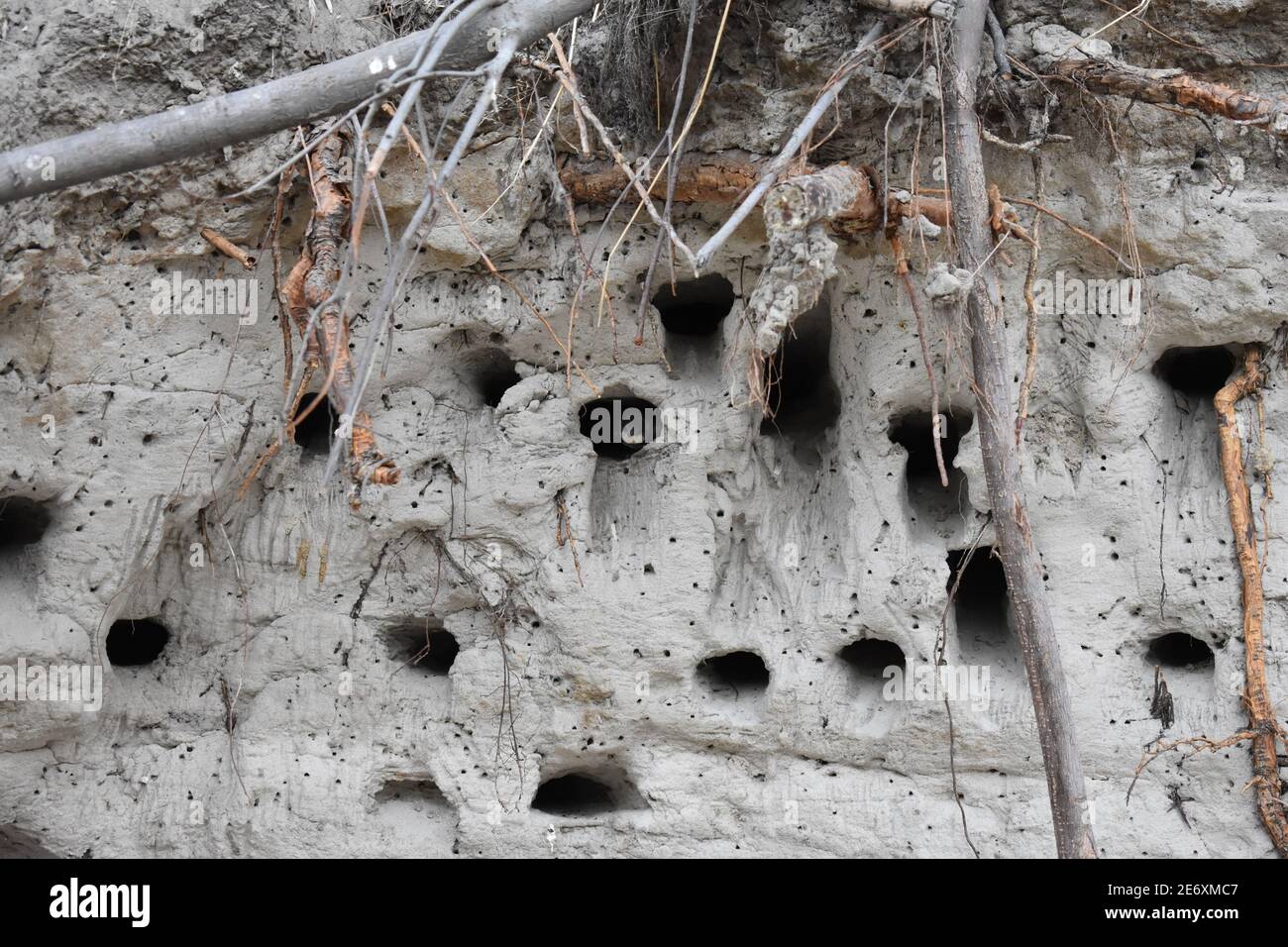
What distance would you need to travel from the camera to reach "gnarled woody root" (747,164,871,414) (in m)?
3.30

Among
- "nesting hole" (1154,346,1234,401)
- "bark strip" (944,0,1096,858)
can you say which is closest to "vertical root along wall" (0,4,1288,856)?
"nesting hole" (1154,346,1234,401)

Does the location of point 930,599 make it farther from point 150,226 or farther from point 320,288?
point 150,226

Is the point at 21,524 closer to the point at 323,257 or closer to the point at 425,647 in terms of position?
the point at 425,647

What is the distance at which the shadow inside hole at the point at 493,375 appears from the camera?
4.74m

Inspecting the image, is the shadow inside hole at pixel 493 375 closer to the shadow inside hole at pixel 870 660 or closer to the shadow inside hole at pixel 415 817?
the shadow inside hole at pixel 415 817

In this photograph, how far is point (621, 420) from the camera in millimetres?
4762

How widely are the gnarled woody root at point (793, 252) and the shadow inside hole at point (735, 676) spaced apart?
170cm

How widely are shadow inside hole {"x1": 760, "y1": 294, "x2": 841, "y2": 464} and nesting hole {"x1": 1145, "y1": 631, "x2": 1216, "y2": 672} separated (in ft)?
4.39

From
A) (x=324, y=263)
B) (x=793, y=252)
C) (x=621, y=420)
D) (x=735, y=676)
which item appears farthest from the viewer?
(x=735, y=676)

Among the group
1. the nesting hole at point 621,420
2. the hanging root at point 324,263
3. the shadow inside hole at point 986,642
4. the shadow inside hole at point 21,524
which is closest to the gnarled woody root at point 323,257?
the hanging root at point 324,263

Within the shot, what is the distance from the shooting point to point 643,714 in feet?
15.2

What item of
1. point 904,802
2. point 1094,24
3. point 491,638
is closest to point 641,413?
point 491,638

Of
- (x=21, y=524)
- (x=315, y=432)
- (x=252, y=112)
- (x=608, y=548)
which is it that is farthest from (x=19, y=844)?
(x=252, y=112)

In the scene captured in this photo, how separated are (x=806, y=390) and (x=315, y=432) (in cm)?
182
